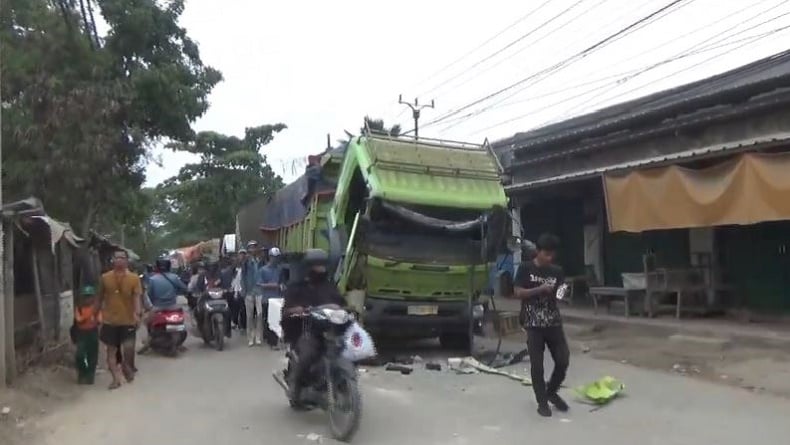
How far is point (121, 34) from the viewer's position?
1534 cm

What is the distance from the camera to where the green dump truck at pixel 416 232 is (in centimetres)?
1077

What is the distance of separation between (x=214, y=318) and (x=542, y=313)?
23.5 ft

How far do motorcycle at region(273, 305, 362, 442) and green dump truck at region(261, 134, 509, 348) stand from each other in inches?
146

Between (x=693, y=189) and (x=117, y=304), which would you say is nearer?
(x=117, y=304)

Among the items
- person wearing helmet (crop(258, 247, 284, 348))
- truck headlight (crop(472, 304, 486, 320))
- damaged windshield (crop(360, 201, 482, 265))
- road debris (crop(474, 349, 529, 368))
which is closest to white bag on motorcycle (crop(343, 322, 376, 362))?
damaged windshield (crop(360, 201, 482, 265))

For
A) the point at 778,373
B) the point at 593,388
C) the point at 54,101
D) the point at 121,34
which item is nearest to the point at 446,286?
the point at 593,388

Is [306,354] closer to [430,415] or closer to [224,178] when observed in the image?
[430,415]

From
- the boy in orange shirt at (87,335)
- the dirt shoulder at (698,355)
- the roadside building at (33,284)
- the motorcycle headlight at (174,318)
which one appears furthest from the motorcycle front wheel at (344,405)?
the motorcycle headlight at (174,318)

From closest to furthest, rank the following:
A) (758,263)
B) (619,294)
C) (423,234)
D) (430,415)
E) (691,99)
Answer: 1. (430,415)
2. (423,234)
3. (758,263)
4. (691,99)
5. (619,294)

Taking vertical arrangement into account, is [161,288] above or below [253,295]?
above

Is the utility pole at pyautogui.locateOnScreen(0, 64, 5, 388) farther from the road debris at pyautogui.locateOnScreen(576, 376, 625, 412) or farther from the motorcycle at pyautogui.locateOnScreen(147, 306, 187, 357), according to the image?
the road debris at pyautogui.locateOnScreen(576, 376, 625, 412)

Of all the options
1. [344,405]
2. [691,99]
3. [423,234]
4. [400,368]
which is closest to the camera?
[344,405]

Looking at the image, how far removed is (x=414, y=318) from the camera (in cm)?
1102

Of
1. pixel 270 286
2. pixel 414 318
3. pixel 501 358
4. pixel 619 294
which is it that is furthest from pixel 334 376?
pixel 619 294
